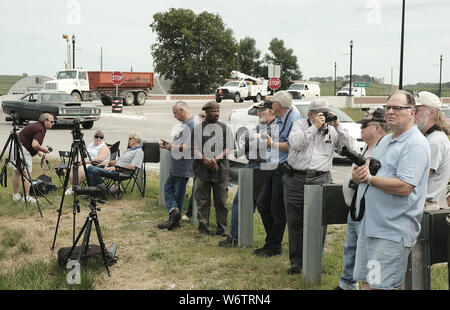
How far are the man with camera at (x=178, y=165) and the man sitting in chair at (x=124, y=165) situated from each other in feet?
5.42

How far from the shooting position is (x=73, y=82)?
123ft

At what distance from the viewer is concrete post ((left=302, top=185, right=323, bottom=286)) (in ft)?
15.8

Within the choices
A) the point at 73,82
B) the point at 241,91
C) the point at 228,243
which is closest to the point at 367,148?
the point at 228,243

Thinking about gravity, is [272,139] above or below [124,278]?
above

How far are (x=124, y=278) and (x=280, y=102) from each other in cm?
240

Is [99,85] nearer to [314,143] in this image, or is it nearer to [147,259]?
[147,259]

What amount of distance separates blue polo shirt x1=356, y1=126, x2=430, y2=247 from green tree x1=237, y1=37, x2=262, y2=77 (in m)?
92.2

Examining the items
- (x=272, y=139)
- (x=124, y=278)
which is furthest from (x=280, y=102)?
(x=124, y=278)

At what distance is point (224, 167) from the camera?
695cm

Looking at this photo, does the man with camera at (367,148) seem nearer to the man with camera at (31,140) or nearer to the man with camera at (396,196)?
the man with camera at (396,196)

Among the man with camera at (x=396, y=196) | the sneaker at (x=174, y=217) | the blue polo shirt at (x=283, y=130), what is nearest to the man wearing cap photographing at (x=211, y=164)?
the sneaker at (x=174, y=217)

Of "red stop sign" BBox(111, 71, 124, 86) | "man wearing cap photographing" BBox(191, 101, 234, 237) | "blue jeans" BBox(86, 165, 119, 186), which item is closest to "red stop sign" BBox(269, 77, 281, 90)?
"red stop sign" BBox(111, 71, 124, 86)

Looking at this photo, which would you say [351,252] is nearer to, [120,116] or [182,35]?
[120,116]

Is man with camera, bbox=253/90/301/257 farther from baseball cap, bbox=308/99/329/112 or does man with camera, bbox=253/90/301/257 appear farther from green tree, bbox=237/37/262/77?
green tree, bbox=237/37/262/77
